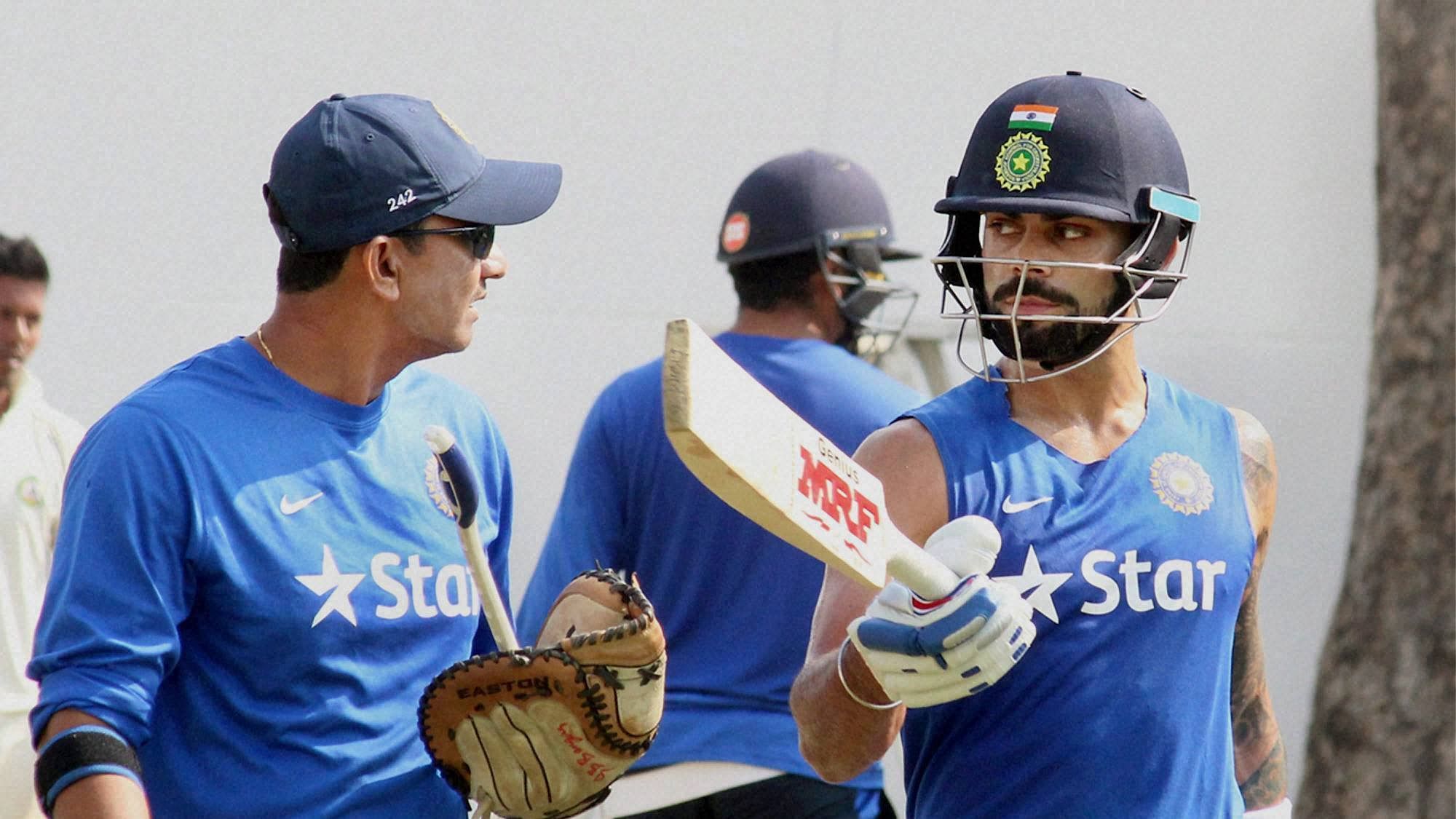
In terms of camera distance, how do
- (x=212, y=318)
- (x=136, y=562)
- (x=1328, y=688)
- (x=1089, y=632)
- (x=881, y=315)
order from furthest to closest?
(x=1328, y=688) < (x=212, y=318) < (x=881, y=315) < (x=1089, y=632) < (x=136, y=562)

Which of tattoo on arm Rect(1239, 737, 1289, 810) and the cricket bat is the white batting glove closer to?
the cricket bat

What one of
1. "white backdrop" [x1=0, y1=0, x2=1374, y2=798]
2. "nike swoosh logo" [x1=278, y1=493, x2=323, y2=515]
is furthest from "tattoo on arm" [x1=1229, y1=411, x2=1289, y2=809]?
"white backdrop" [x1=0, y1=0, x2=1374, y2=798]

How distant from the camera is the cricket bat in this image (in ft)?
5.73

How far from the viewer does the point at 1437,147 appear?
623 cm

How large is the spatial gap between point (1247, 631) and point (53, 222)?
10.5 ft

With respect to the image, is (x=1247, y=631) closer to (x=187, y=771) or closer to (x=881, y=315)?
(x=187, y=771)

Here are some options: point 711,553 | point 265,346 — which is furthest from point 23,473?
point 265,346

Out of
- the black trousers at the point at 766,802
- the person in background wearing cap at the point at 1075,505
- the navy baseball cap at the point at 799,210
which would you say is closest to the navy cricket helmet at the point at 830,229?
the navy baseball cap at the point at 799,210

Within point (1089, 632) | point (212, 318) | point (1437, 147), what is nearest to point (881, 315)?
point (212, 318)

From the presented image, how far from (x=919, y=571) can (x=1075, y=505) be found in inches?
20.2

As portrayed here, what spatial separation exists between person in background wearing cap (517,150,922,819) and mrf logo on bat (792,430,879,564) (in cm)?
135

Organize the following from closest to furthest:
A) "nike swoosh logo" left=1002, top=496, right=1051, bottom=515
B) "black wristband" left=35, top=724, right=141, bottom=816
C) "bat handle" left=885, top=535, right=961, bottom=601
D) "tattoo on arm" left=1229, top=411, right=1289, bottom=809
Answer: "bat handle" left=885, top=535, right=961, bottom=601 < "black wristband" left=35, top=724, right=141, bottom=816 < "nike swoosh logo" left=1002, top=496, right=1051, bottom=515 < "tattoo on arm" left=1229, top=411, right=1289, bottom=809

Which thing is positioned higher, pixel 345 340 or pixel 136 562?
pixel 345 340

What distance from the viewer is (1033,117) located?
2.63 m
